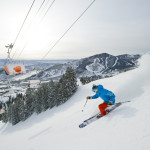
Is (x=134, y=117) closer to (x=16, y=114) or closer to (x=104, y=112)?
(x=104, y=112)

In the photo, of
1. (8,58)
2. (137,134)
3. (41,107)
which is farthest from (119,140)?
(41,107)

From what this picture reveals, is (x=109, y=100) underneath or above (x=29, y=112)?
above

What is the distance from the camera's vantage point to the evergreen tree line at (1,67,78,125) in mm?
33356

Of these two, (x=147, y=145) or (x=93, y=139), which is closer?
(x=147, y=145)

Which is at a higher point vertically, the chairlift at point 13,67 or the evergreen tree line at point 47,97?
the chairlift at point 13,67

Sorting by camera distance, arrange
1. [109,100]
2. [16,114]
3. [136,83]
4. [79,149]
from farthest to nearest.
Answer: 1. [16,114]
2. [136,83]
3. [109,100]
4. [79,149]

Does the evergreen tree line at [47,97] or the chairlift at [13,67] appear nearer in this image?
the chairlift at [13,67]

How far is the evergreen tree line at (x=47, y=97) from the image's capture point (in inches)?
1313

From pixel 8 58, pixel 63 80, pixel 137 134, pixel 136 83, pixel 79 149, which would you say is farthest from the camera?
pixel 63 80

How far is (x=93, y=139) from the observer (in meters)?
5.56

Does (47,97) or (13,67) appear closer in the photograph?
(13,67)

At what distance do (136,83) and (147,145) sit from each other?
898 centimetres

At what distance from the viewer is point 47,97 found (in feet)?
118

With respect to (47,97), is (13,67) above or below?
above
